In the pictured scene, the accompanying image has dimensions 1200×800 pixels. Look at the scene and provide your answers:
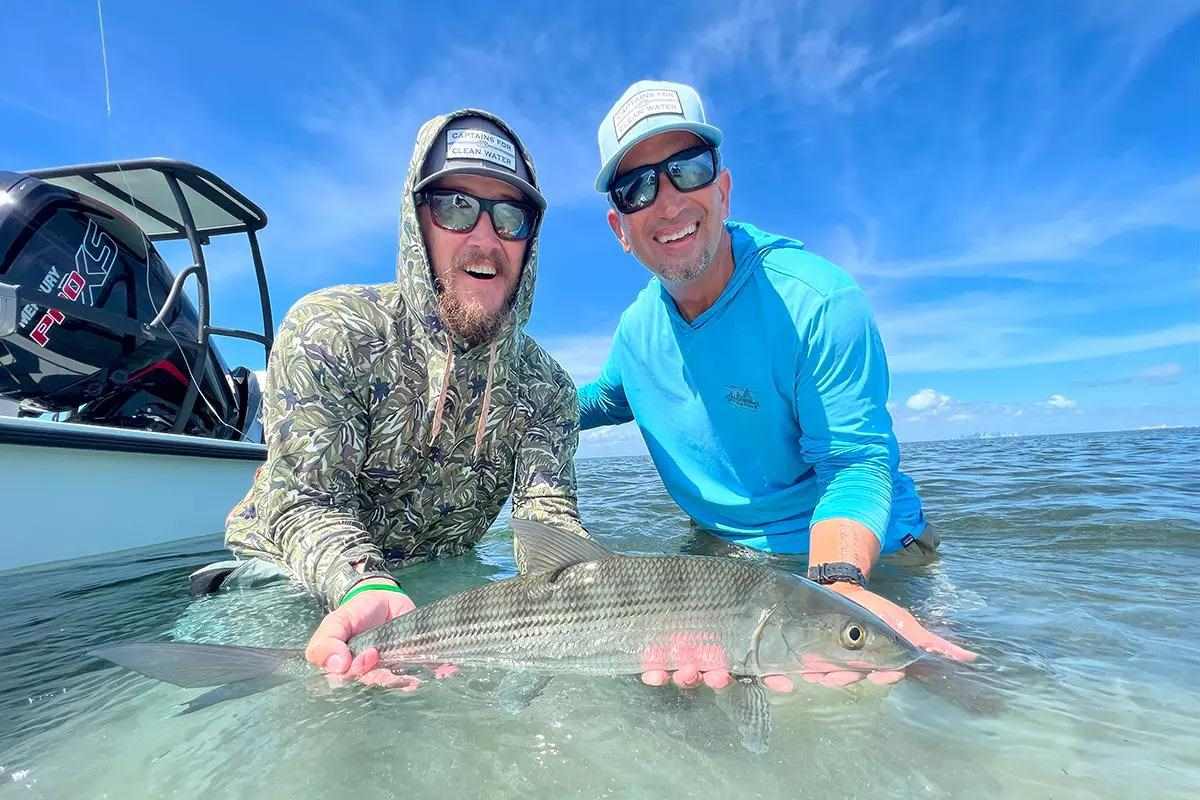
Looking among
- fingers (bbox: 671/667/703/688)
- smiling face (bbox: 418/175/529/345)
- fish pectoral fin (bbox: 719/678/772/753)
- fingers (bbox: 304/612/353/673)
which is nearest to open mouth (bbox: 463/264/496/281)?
smiling face (bbox: 418/175/529/345)

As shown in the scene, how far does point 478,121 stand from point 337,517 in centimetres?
240

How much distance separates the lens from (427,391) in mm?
3943

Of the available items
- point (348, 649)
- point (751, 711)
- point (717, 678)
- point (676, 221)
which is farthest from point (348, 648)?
point (676, 221)

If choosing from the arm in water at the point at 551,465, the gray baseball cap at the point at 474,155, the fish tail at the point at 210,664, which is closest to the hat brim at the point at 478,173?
the gray baseball cap at the point at 474,155

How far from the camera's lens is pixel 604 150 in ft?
14.6

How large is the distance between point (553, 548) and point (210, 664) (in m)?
1.38

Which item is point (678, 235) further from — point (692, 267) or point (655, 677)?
point (655, 677)

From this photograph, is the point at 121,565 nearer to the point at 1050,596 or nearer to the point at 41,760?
the point at 41,760

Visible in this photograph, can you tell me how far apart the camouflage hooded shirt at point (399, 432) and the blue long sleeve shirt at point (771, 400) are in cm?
84

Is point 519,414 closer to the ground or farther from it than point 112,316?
closer to the ground

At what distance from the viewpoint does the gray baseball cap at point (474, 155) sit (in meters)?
3.79

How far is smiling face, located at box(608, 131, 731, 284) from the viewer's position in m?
4.27

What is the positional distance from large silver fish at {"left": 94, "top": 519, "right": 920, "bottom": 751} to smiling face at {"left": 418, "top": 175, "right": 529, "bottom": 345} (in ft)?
4.95

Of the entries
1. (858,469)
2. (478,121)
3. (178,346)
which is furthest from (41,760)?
(178,346)
